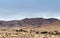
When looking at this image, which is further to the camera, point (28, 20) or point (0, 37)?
point (28, 20)

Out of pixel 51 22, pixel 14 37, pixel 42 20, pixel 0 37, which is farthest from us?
pixel 42 20

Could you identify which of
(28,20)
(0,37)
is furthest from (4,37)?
(28,20)

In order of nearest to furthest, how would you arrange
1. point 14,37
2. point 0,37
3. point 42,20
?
point 0,37 → point 14,37 → point 42,20

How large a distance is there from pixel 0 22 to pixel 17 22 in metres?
13.0

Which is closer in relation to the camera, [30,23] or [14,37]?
[14,37]

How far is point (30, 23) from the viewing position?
154m

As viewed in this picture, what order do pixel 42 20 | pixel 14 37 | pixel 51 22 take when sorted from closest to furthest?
pixel 14 37 < pixel 51 22 < pixel 42 20

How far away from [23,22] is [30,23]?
6617 millimetres

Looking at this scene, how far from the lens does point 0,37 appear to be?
45438mm

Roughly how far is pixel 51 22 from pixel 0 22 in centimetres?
4162

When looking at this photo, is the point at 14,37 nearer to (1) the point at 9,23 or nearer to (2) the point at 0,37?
(2) the point at 0,37

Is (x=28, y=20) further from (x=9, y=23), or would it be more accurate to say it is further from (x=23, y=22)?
(x=9, y=23)

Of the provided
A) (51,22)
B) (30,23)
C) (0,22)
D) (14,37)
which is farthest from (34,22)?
(14,37)

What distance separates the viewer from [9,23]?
159875 mm
